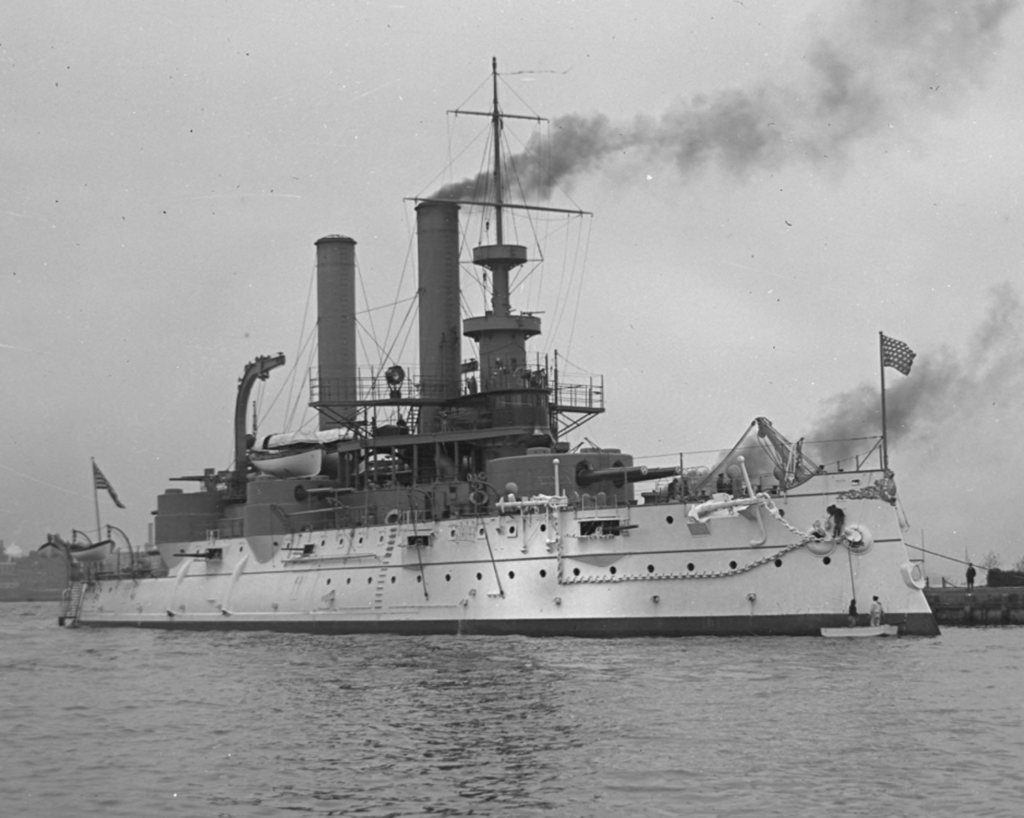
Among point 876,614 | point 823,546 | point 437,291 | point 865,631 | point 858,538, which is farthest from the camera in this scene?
point 437,291

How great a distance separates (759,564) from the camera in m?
40.4

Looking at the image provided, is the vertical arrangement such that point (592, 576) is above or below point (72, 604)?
above

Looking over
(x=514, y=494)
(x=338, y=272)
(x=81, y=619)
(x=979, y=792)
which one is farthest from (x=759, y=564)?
(x=81, y=619)

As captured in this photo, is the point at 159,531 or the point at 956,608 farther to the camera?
the point at 159,531

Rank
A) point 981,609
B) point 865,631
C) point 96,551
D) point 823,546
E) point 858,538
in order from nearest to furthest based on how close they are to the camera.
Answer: point 865,631
point 858,538
point 823,546
point 981,609
point 96,551

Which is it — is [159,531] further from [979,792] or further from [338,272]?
[979,792]

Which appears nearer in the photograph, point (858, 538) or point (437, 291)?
point (858, 538)

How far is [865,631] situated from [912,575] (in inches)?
73.7

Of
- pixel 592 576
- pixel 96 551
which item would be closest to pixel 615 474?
pixel 592 576

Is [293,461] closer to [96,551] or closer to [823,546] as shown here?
[96,551]

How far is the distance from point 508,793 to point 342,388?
37.8 metres

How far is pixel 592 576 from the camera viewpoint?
4297 cm

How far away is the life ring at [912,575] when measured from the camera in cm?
3897

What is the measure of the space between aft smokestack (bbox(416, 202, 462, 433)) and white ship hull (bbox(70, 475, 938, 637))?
7.86 metres
